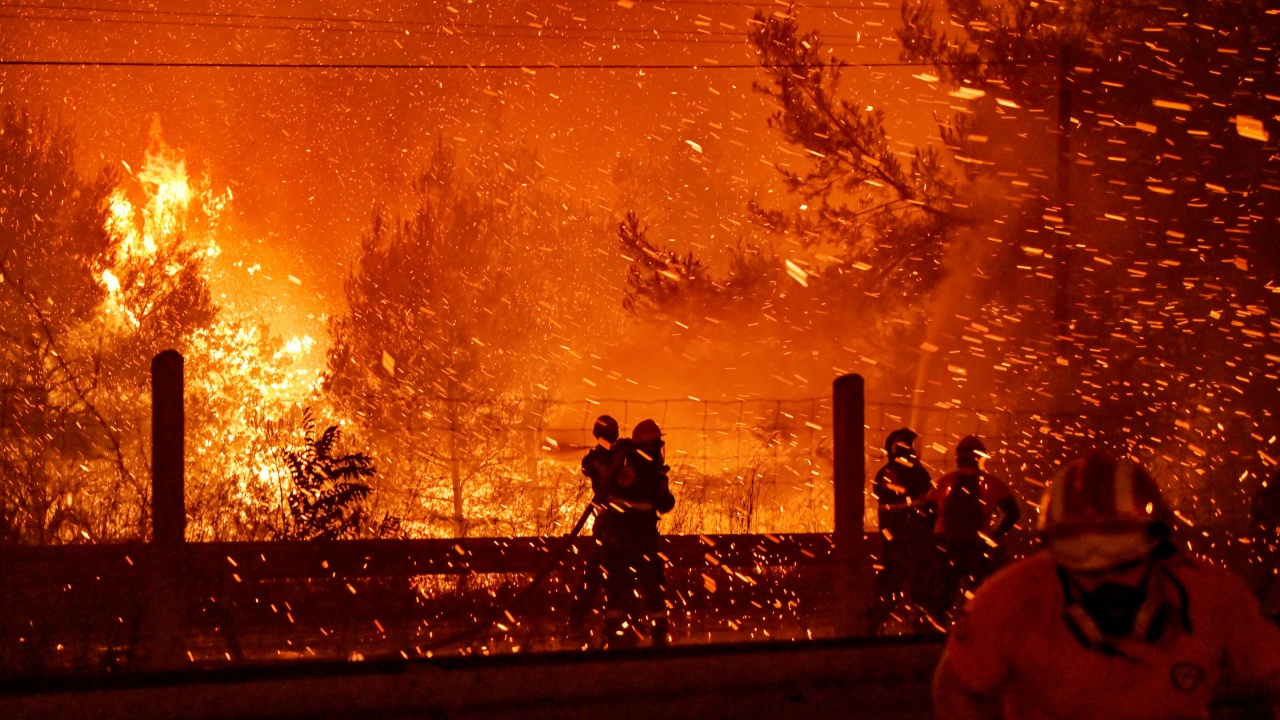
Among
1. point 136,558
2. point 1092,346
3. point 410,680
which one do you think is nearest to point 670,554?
point 136,558

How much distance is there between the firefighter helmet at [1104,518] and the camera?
2.39 metres

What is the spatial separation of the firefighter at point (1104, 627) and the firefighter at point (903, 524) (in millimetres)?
5918

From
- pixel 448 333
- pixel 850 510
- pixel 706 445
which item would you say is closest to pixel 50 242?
pixel 448 333

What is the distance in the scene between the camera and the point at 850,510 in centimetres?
703

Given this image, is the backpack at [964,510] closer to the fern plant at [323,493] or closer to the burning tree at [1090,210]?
the fern plant at [323,493]

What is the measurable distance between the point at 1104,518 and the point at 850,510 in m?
4.68

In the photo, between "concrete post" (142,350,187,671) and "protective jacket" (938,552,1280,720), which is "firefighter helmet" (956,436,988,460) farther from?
"protective jacket" (938,552,1280,720)

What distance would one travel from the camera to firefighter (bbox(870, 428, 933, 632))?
873cm

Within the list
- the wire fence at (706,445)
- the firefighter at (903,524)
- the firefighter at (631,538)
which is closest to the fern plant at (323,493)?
the firefighter at (631,538)

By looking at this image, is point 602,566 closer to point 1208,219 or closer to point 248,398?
point 1208,219

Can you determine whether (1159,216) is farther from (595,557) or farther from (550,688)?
(550,688)

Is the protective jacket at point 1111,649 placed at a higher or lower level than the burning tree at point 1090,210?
lower

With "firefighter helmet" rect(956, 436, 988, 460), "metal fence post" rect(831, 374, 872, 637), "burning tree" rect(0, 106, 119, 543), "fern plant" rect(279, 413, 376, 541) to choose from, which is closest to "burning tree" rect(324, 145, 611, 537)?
"burning tree" rect(0, 106, 119, 543)

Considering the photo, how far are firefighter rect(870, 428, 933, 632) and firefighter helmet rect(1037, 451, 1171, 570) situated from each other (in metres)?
6.06
